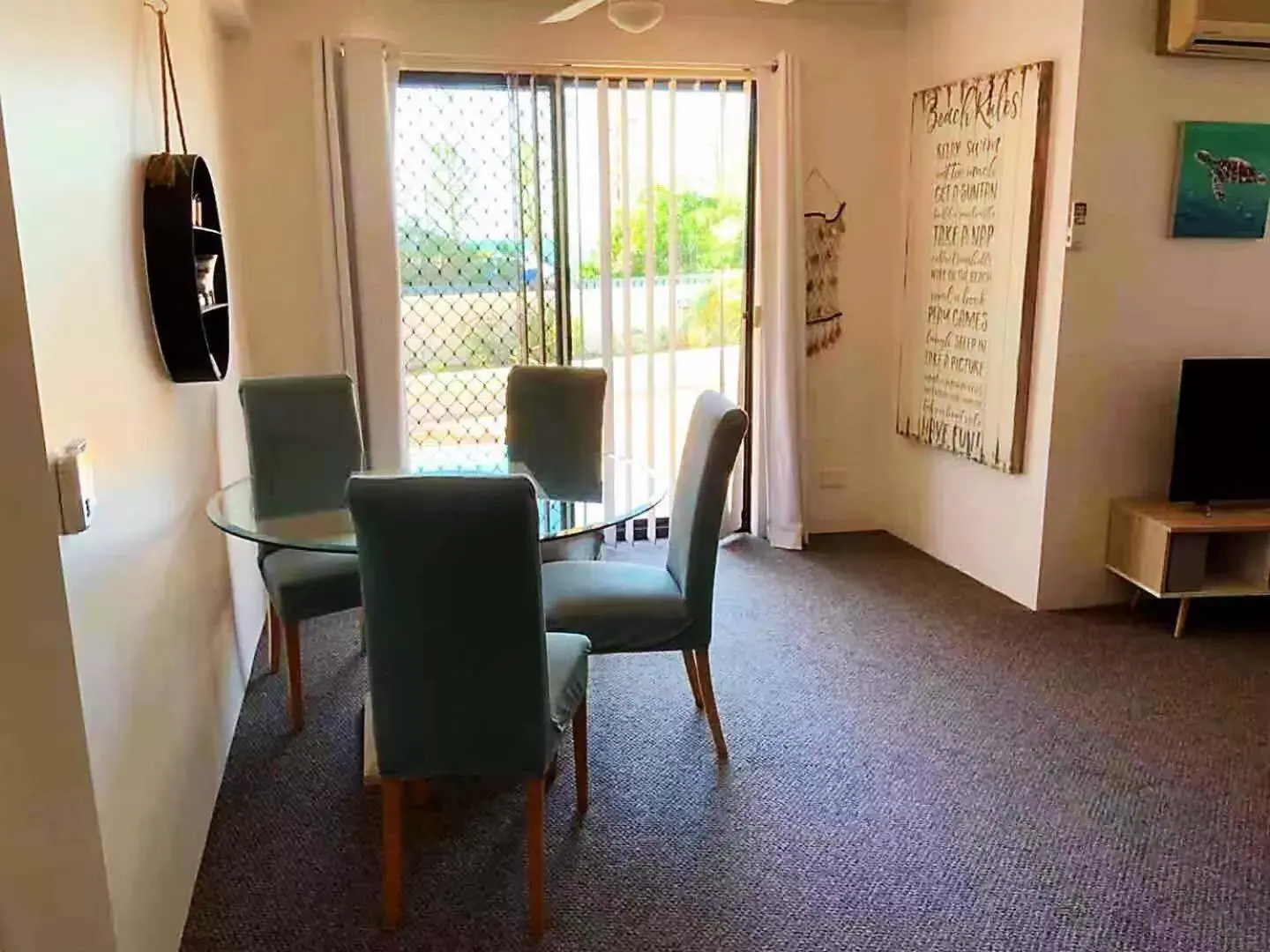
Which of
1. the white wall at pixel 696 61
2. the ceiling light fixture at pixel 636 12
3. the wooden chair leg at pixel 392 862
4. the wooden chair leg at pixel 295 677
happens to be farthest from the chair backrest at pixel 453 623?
the white wall at pixel 696 61

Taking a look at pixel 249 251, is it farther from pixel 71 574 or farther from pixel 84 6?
pixel 71 574

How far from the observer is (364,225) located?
13.3 feet

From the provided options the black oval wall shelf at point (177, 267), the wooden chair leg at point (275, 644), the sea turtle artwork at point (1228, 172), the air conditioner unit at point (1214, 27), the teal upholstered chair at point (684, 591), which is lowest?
the wooden chair leg at point (275, 644)

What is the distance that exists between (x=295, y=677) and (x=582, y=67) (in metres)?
2.74

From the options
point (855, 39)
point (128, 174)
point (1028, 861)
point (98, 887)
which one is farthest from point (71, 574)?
point (855, 39)

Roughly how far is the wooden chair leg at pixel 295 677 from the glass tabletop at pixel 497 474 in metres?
0.39

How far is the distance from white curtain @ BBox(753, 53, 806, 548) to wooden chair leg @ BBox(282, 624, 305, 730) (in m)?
2.41

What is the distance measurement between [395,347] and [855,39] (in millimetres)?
2416

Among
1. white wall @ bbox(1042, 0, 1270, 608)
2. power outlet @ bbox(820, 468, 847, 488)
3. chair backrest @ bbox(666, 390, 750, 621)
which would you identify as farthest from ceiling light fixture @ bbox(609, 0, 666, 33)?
power outlet @ bbox(820, 468, 847, 488)

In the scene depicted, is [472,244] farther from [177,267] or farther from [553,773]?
[553,773]

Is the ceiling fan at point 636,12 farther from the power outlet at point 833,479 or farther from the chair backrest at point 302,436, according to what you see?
the power outlet at point 833,479

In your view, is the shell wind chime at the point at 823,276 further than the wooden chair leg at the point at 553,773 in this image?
Yes

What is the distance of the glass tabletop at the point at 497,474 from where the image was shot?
2.44m

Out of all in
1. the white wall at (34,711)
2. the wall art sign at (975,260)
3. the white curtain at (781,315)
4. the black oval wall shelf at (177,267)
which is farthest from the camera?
the white curtain at (781,315)
